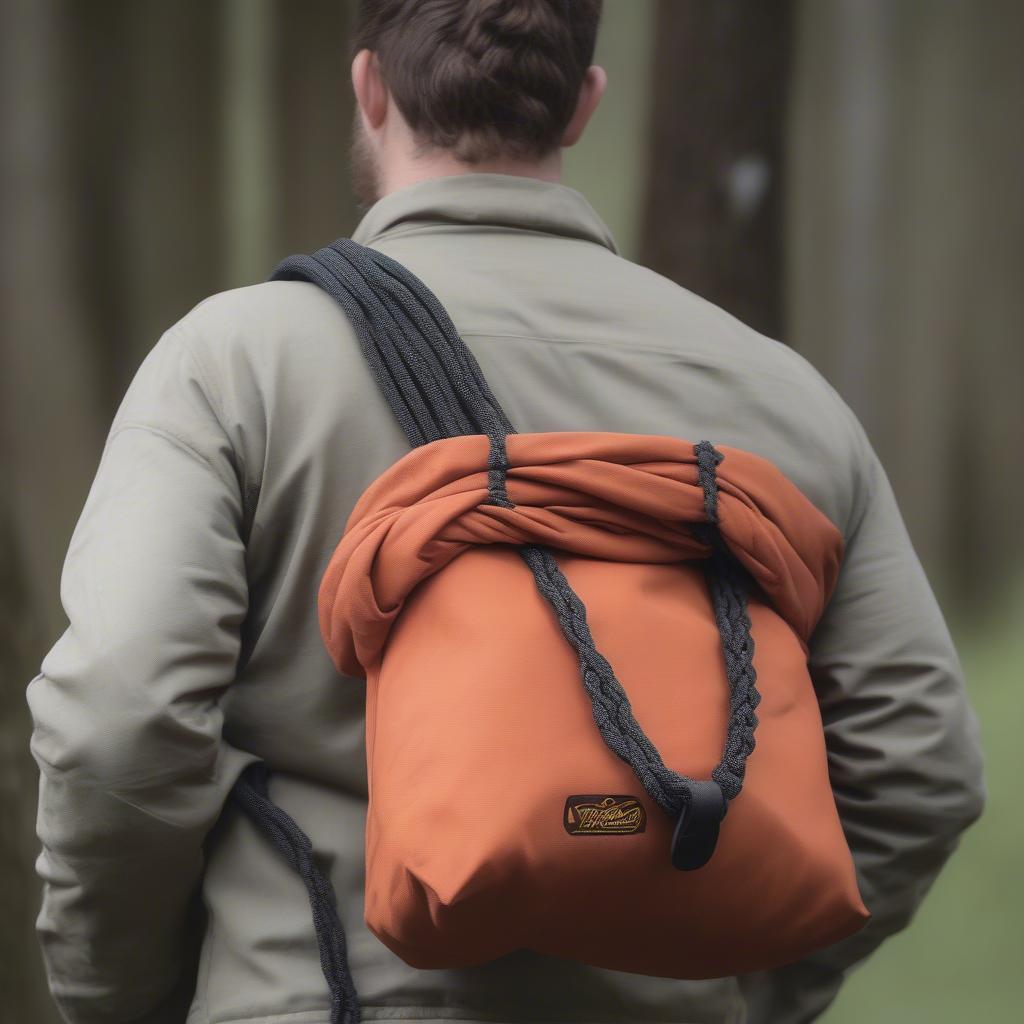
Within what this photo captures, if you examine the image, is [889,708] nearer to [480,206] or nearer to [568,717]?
[568,717]

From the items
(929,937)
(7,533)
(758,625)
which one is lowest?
(929,937)

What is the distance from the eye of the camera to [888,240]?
4184 mm

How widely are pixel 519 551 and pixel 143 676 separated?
0.38 m

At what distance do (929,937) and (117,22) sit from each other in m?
3.55

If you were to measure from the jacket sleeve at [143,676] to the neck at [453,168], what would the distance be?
0.37m

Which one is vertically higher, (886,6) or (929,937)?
(886,6)

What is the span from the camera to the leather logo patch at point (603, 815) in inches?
46.4

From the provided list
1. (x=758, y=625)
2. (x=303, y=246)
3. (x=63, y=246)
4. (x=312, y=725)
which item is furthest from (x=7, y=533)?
(x=758, y=625)

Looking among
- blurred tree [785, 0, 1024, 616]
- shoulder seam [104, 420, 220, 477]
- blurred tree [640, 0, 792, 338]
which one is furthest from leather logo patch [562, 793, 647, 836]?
blurred tree [785, 0, 1024, 616]

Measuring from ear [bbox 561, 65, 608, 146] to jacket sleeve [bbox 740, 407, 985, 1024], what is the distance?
508mm

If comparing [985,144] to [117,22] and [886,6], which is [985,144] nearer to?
[886,6]

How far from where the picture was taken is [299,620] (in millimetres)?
1487

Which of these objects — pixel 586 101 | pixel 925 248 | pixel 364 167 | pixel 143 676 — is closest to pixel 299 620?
pixel 143 676

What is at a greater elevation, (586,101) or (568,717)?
(586,101)
